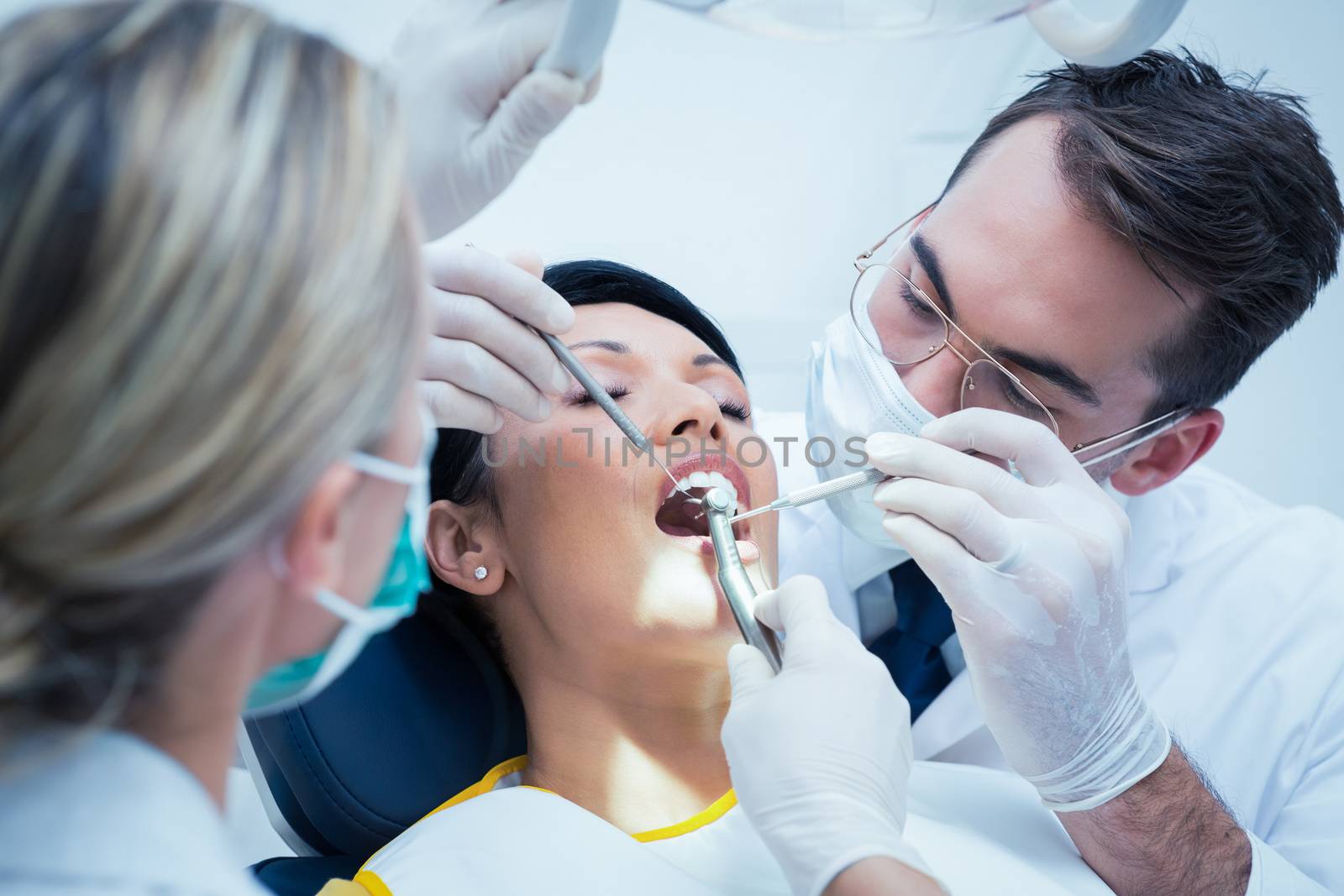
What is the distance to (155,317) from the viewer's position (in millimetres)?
620

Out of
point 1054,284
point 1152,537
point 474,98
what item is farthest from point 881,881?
point 1152,537

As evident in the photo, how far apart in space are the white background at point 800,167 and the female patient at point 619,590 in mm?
1229

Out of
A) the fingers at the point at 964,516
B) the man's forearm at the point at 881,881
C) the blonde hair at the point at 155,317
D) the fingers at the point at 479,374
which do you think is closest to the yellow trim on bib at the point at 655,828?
the man's forearm at the point at 881,881

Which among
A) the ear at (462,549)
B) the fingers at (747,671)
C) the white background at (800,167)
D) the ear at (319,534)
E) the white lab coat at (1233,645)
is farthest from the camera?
the white background at (800,167)

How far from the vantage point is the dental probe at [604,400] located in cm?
141

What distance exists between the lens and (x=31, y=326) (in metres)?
0.61

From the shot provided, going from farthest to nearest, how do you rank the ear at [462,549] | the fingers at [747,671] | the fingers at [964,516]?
the ear at [462,549]
the fingers at [964,516]
the fingers at [747,671]

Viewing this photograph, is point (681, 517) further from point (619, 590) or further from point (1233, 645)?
point (1233, 645)

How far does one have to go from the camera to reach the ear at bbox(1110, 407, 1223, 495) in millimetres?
1819

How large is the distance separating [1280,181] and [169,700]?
Result: 5.86 ft

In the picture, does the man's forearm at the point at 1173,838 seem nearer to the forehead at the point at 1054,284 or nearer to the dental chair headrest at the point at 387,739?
the forehead at the point at 1054,284

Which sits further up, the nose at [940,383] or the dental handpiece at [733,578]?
the nose at [940,383]

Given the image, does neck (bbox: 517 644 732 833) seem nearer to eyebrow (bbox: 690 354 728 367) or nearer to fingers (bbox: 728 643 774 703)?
fingers (bbox: 728 643 774 703)

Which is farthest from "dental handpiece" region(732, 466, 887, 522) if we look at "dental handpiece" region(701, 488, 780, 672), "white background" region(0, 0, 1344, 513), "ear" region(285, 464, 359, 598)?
"white background" region(0, 0, 1344, 513)
